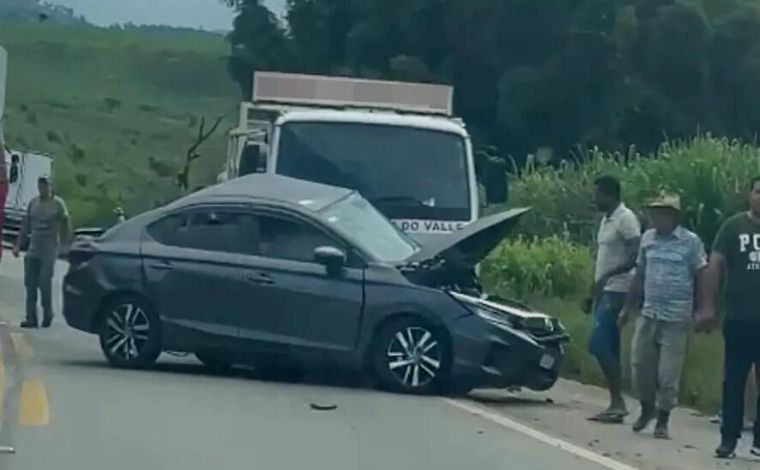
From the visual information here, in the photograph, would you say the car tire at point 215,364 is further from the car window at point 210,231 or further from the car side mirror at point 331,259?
the car side mirror at point 331,259

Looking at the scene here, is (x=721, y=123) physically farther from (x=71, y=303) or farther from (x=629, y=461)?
(x=629, y=461)

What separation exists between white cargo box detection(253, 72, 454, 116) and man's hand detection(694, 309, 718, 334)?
34.3 feet

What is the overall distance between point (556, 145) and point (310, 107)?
28.1 metres

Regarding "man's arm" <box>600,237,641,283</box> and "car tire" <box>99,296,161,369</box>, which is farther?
"car tire" <box>99,296,161,369</box>

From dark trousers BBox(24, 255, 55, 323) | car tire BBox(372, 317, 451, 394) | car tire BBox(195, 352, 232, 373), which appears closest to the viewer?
car tire BBox(372, 317, 451, 394)

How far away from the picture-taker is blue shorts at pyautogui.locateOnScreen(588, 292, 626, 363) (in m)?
15.9

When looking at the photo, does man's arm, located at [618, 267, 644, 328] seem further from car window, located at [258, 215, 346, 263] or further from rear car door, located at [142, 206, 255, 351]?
rear car door, located at [142, 206, 255, 351]

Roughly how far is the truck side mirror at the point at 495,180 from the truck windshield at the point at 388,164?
84 cm

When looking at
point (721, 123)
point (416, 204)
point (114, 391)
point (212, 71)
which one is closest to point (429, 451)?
point (114, 391)

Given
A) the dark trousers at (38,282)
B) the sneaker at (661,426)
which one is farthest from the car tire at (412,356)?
the dark trousers at (38,282)

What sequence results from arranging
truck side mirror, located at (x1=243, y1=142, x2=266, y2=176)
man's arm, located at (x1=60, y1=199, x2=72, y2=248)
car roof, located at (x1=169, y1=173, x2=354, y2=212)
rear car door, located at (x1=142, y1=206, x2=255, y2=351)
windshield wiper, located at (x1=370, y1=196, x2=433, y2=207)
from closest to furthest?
rear car door, located at (x1=142, y1=206, x2=255, y2=351), car roof, located at (x1=169, y1=173, x2=354, y2=212), windshield wiper, located at (x1=370, y1=196, x2=433, y2=207), truck side mirror, located at (x1=243, y1=142, x2=266, y2=176), man's arm, located at (x1=60, y1=199, x2=72, y2=248)

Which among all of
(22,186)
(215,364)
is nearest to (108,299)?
(215,364)

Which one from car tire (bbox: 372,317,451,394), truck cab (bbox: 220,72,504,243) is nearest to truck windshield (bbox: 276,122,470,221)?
truck cab (bbox: 220,72,504,243)

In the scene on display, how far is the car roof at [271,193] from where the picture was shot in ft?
59.4
